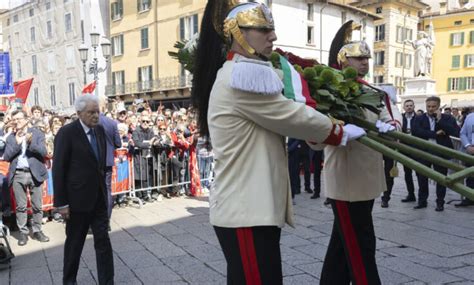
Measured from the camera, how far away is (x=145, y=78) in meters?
37.2

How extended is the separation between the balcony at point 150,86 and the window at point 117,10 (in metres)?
6.00

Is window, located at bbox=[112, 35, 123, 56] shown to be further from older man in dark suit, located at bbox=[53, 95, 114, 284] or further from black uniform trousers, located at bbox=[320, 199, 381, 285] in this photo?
black uniform trousers, located at bbox=[320, 199, 381, 285]

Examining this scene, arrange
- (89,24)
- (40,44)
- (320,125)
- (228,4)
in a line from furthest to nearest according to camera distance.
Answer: (40,44) < (89,24) < (228,4) < (320,125)

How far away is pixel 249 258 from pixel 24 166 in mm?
4930

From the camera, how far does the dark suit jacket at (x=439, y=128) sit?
776 cm

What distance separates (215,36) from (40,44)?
157 feet

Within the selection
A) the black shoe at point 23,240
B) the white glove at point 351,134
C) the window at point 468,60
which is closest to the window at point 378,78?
the window at point 468,60

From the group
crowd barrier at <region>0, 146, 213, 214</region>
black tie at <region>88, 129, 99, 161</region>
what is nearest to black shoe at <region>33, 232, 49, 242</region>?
crowd barrier at <region>0, 146, 213, 214</region>

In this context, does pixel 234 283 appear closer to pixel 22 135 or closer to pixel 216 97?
pixel 216 97

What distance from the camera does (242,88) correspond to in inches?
80.7

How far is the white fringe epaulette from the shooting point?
2.05 metres

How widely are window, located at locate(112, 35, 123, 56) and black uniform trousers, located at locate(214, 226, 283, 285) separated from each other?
39.4 metres

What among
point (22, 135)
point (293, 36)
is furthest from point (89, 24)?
point (22, 135)

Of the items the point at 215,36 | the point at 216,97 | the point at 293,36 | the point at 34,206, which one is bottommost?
the point at 34,206
